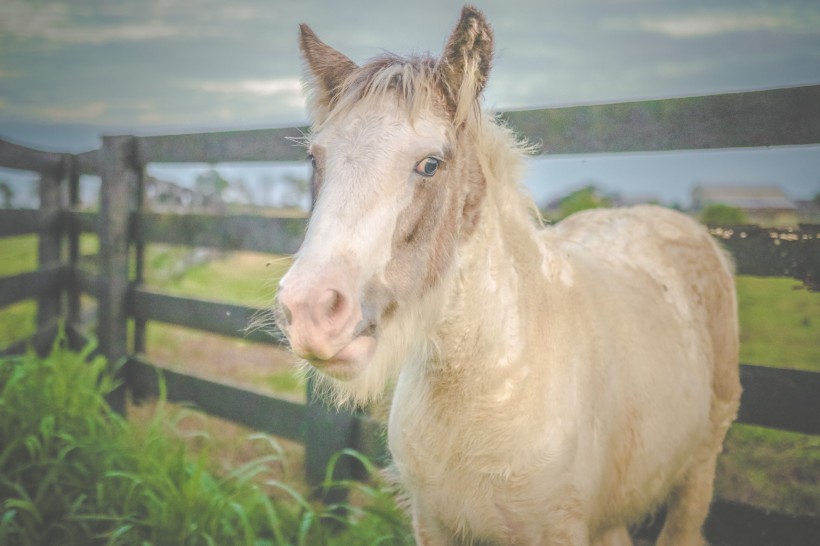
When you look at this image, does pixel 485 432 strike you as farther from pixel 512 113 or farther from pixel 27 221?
pixel 27 221

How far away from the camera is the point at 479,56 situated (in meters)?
1.67

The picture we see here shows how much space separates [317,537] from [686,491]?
1611 mm

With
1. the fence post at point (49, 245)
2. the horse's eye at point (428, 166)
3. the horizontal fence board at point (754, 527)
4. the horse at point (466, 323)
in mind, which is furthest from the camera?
the fence post at point (49, 245)

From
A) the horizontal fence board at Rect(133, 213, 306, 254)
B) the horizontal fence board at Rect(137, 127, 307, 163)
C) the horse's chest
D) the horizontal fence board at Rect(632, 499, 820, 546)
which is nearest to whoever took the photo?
the horse's chest

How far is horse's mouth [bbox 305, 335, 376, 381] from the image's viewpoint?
1.40m

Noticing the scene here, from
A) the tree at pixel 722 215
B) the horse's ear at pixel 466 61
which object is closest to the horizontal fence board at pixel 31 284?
the horse's ear at pixel 466 61

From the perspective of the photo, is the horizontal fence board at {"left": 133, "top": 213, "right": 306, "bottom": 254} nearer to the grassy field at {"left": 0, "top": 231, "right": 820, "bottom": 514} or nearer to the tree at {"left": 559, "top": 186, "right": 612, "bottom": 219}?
the grassy field at {"left": 0, "top": 231, "right": 820, "bottom": 514}

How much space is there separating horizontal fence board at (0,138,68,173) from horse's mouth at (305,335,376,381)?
4415 millimetres

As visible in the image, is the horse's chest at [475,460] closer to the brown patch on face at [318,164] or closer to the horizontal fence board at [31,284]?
the brown patch on face at [318,164]

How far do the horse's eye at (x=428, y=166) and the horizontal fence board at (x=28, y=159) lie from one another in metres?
4.37

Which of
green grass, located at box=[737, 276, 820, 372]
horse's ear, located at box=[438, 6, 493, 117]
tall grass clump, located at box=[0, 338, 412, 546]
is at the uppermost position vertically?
horse's ear, located at box=[438, 6, 493, 117]

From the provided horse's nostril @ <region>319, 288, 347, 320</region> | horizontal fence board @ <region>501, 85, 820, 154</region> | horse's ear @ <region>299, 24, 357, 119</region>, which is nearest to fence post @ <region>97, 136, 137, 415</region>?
horse's ear @ <region>299, 24, 357, 119</region>

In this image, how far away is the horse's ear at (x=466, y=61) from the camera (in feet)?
5.30

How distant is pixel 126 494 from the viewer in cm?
288
